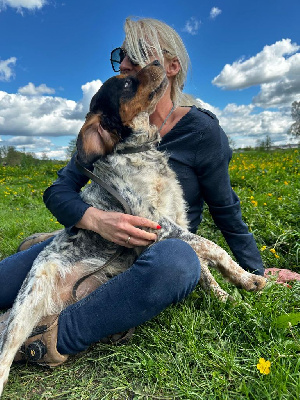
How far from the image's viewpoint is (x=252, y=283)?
2.52 m

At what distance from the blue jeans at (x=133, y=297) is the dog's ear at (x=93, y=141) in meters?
0.81

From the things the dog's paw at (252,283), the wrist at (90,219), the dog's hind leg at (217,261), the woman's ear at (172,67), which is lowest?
the dog's paw at (252,283)

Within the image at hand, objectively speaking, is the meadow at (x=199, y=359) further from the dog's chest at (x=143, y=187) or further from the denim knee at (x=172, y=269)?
the dog's chest at (x=143, y=187)

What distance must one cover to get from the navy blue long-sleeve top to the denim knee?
71 cm

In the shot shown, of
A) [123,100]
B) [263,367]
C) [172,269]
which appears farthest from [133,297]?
[123,100]

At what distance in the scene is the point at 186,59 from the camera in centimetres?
305

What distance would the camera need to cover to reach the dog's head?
8.99 feet

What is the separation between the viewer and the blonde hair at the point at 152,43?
283 centimetres

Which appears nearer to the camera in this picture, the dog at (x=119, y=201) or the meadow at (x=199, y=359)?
the meadow at (x=199, y=359)

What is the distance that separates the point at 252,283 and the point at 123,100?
1.66 meters

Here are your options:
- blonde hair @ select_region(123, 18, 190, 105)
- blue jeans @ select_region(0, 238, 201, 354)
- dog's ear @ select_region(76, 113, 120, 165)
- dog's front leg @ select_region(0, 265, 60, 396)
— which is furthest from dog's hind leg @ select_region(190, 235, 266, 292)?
blonde hair @ select_region(123, 18, 190, 105)

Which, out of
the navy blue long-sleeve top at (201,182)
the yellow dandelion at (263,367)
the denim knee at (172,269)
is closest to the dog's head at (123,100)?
the navy blue long-sleeve top at (201,182)

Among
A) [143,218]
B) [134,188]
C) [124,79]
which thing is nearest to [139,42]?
[124,79]

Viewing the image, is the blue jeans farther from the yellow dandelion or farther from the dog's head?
the dog's head
